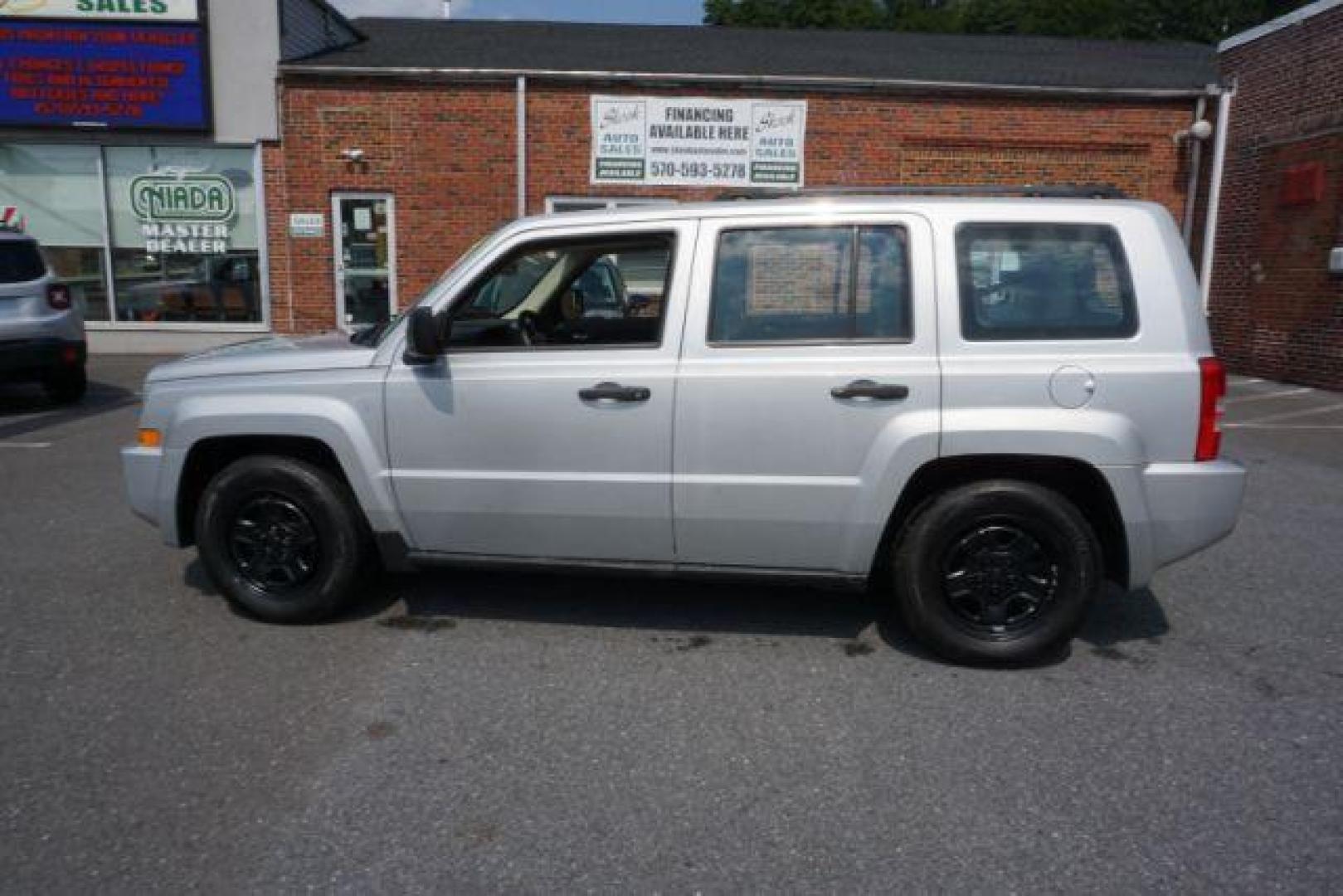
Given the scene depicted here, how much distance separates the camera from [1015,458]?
3.87 meters

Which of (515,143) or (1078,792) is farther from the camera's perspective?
(515,143)

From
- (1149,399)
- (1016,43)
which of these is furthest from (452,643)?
(1016,43)

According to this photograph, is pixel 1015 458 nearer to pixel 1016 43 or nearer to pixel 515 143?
pixel 515 143

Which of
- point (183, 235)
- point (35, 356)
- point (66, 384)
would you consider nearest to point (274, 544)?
point (35, 356)

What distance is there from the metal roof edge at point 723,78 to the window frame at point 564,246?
11090mm

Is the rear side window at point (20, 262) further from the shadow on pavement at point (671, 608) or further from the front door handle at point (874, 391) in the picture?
the front door handle at point (874, 391)

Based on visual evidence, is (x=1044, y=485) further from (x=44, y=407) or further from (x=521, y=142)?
(x=521, y=142)

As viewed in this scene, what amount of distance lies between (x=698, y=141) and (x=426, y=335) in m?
11.5

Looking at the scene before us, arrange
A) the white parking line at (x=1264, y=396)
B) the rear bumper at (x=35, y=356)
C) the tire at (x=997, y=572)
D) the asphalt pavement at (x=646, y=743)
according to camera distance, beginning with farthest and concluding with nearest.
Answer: the white parking line at (x=1264, y=396) → the rear bumper at (x=35, y=356) → the tire at (x=997, y=572) → the asphalt pavement at (x=646, y=743)

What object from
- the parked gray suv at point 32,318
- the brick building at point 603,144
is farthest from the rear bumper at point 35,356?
the brick building at point 603,144

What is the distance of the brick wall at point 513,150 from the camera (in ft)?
47.2

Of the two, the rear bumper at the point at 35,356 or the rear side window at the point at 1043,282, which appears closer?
the rear side window at the point at 1043,282

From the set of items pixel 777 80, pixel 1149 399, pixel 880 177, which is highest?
pixel 777 80

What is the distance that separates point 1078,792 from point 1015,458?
132cm
